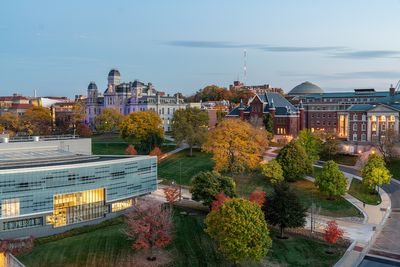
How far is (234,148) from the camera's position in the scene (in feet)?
209

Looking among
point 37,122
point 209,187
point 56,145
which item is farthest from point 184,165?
point 37,122

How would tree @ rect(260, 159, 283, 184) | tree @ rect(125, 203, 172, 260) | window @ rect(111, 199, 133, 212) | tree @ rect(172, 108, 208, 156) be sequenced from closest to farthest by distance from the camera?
tree @ rect(125, 203, 172, 260)
window @ rect(111, 199, 133, 212)
tree @ rect(260, 159, 283, 184)
tree @ rect(172, 108, 208, 156)

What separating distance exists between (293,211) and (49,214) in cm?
2358

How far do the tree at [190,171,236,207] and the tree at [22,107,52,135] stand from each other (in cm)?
6841

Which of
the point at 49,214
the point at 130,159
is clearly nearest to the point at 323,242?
the point at 130,159

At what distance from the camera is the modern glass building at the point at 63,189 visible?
138ft

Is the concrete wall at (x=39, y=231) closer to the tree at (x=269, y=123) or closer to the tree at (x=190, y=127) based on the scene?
the tree at (x=190, y=127)

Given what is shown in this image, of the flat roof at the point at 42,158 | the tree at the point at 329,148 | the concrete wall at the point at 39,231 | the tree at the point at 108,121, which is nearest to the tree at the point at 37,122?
the tree at the point at 108,121

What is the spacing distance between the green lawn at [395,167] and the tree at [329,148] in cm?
892

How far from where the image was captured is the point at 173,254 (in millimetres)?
38469

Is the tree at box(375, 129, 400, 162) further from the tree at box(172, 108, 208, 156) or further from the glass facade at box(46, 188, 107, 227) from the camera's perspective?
the glass facade at box(46, 188, 107, 227)

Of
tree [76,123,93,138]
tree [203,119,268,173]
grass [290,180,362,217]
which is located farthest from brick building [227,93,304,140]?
grass [290,180,362,217]

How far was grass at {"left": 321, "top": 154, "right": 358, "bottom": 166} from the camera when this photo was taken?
248 ft

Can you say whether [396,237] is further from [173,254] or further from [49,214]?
[49,214]
